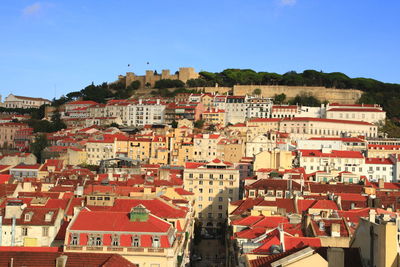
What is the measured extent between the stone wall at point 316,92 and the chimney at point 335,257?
124315 mm

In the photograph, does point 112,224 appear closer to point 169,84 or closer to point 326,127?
point 326,127

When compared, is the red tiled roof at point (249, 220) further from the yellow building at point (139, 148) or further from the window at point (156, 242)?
the yellow building at point (139, 148)

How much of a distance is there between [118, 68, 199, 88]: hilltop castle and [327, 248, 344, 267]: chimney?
137756mm

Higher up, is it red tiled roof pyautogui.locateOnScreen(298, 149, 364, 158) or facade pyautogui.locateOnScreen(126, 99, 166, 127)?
facade pyautogui.locateOnScreen(126, 99, 166, 127)

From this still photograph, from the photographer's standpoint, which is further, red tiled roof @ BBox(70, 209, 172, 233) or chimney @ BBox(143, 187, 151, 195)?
chimney @ BBox(143, 187, 151, 195)

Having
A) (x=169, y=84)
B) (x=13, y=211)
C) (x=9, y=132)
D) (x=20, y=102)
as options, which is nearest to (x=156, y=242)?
(x=13, y=211)

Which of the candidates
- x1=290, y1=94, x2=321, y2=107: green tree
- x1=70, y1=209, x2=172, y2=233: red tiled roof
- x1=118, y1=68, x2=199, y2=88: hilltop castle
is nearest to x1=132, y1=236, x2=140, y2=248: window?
x1=70, y1=209, x2=172, y2=233: red tiled roof

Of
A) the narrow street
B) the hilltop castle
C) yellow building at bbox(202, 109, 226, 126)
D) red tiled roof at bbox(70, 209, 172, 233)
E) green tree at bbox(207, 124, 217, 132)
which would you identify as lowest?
the narrow street

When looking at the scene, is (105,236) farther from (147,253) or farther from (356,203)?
(356,203)

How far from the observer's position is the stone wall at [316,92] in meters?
143

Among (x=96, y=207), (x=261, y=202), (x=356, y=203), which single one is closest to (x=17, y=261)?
(x=96, y=207)

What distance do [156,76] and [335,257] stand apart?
468ft

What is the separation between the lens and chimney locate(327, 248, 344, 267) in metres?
20.5

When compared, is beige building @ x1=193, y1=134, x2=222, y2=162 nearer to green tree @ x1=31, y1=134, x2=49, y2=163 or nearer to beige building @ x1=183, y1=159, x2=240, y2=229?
green tree @ x1=31, y1=134, x2=49, y2=163
